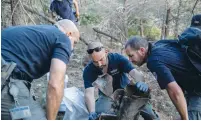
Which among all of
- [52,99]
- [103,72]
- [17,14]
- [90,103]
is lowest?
[90,103]

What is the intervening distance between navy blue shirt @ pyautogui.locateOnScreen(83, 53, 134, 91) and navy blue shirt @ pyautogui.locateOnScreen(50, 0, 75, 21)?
2.54 meters

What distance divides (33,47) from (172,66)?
1.43 m

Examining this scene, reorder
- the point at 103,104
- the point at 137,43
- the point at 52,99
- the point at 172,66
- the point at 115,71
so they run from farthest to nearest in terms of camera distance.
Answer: the point at 103,104 < the point at 115,71 < the point at 137,43 < the point at 172,66 < the point at 52,99

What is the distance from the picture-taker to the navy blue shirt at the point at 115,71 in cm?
A: 431

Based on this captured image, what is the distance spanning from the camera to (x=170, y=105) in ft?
19.0

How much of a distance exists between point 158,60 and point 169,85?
278 mm

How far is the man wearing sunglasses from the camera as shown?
13.8 feet

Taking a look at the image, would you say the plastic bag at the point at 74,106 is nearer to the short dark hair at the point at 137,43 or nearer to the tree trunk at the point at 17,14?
the short dark hair at the point at 137,43

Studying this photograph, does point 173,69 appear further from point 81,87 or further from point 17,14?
point 17,14

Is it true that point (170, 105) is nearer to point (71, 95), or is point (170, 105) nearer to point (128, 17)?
point (71, 95)

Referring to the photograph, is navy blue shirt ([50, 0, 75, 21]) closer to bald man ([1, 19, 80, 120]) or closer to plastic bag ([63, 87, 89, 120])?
plastic bag ([63, 87, 89, 120])

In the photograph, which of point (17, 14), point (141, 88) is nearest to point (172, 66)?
point (141, 88)

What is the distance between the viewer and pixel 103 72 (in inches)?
173

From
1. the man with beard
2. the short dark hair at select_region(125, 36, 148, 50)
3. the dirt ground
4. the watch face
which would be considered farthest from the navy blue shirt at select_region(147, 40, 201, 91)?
the dirt ground
